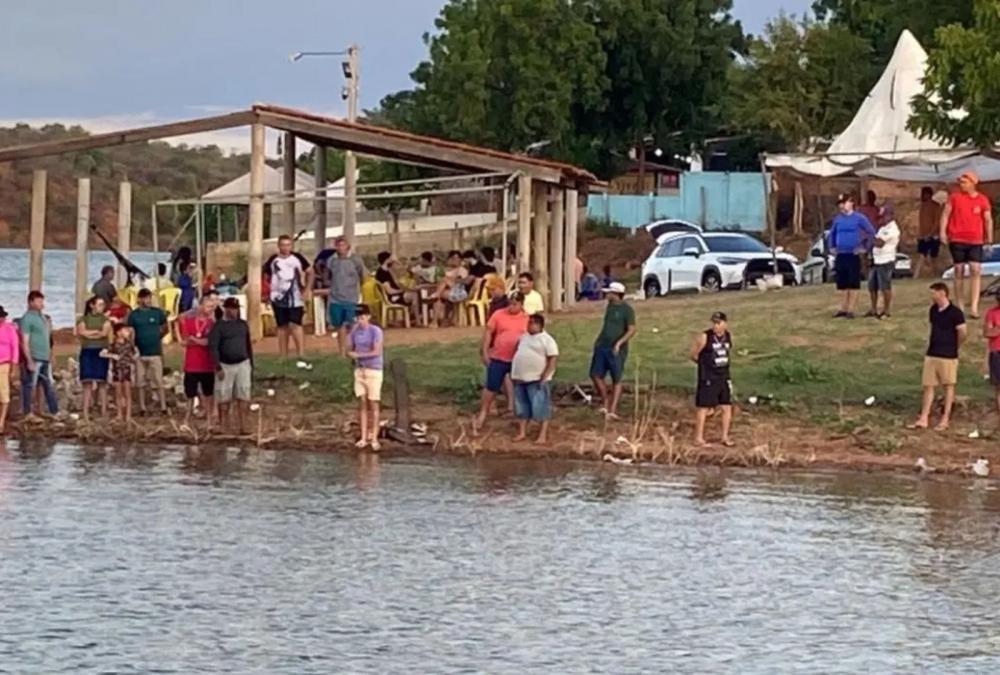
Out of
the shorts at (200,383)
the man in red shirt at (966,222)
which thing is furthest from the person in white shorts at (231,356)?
the man in red shirt at (966,222)

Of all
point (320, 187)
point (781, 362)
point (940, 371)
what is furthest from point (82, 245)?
point (940, 371)

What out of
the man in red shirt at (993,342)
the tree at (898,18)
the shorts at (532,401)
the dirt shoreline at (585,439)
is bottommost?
the dirt shoreline at (585,439)

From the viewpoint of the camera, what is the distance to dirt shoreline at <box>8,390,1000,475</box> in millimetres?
24859

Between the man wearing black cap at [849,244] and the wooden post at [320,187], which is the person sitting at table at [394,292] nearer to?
the wooden post at [320,187]

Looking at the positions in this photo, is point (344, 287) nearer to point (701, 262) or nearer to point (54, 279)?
point (701, 262)

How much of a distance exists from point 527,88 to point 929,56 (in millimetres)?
37025

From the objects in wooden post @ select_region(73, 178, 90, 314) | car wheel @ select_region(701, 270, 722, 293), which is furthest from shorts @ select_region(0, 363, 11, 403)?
car wheel @ select_region(701, 270, 722, 293)

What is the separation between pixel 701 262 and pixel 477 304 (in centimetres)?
1228

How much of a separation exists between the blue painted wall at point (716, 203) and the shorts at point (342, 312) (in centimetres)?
3925

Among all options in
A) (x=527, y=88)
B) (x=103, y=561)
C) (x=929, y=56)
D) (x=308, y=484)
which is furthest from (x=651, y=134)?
(x=103, y=561)

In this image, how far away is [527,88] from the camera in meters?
69.8

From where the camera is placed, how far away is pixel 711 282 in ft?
143

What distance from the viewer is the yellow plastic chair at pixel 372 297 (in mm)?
31969

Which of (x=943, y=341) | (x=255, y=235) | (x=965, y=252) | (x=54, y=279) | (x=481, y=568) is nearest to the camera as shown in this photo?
(x=481, y=568)
